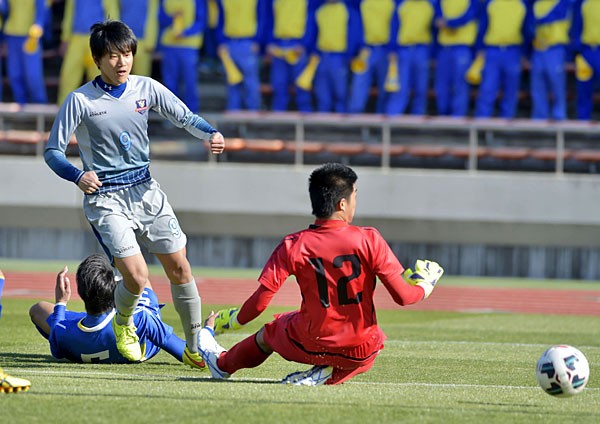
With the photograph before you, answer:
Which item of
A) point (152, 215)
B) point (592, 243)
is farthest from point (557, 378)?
point (592, 243)

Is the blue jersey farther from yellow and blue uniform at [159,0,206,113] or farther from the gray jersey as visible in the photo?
yellow and blue uniform at [159,0,206,113]

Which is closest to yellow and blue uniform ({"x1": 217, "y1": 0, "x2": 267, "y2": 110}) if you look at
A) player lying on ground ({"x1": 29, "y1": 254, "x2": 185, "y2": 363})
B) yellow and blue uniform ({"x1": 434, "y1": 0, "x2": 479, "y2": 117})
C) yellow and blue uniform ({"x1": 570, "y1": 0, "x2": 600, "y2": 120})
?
yellow and blue uniform ({"x1": 434, "y1": 0, "x2": 479, "y2": 117})

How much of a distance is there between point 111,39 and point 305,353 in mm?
2152

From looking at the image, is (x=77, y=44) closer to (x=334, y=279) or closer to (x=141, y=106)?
(x=141, y=106)

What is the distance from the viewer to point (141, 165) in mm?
7438

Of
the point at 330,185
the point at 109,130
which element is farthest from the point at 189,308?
the point at 330,185

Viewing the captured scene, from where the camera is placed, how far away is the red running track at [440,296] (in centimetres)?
1399

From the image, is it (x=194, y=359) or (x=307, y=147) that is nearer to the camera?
(x=194, y=359)

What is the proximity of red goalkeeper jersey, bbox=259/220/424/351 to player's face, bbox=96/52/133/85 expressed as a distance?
1630mm

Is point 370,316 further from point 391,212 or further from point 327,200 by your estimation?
point 391,212

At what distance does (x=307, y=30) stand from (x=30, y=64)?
4743 mm

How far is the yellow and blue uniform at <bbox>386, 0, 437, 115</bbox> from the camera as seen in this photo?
65.1 ft

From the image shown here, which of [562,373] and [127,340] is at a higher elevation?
[562,373]

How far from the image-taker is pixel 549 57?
19.7 metres
